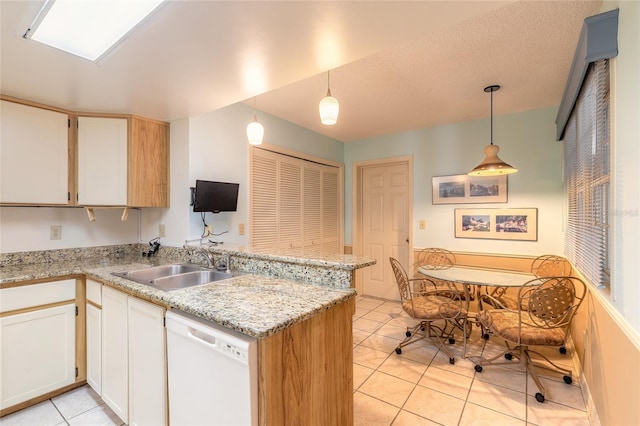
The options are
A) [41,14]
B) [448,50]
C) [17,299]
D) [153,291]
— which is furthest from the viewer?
[448,50]

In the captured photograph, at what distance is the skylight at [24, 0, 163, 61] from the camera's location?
1203mm

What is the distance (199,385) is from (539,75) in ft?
10.7

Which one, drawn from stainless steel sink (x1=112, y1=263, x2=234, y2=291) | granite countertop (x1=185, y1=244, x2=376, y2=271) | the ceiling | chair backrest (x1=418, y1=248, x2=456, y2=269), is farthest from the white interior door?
stainless steel sink (x1=112, y1=263, x2=234, y2=291)

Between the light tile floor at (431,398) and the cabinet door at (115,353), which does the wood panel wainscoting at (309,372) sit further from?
the cabinet door at (115,353)

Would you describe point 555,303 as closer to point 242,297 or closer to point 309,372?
point 309,372

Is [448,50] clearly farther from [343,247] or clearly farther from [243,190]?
[343,247]

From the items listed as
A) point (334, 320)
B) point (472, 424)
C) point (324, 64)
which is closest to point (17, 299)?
point (334, 320)

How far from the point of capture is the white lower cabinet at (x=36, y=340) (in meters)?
1.82

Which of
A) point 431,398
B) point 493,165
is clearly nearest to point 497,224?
point 493,165

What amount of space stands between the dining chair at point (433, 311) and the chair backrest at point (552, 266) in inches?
34.8

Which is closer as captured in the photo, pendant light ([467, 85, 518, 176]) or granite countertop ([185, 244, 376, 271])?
granite countertop ([185, 244, 376, 271])

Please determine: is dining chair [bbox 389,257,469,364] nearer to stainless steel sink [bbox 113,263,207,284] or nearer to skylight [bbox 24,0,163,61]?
stainless steel sink [bbox 113,263,207,284]

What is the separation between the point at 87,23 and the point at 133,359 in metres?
1.74

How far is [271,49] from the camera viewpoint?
155cm
